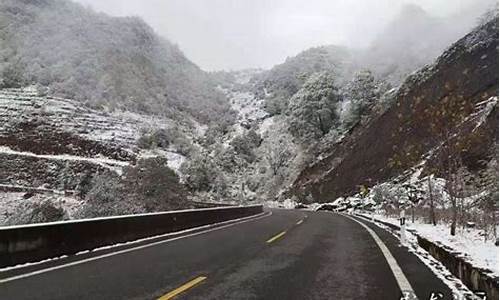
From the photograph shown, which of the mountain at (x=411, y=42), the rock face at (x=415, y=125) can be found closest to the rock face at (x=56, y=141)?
the rock face at (x=415, y=125)

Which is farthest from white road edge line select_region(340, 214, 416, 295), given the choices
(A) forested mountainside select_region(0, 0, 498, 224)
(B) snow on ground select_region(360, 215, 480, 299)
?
(A) forested mountainside select_region(0, 0, 498, 224)

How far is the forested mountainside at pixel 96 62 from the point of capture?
96.6m

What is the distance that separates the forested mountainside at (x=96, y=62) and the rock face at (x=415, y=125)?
5273 cm

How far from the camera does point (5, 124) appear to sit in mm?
72250

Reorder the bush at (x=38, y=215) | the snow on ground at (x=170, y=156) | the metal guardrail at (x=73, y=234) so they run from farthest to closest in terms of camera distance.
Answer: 1. the snow on ground at (x=170, y=156)
2. the bush at (x=38, y=215)
3. the metal guardrail at (x=73, y=234)

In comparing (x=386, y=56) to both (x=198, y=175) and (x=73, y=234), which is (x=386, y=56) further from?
(x=73, y=234)

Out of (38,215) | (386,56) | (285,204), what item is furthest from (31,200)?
(386,56)

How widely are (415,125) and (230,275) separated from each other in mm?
41302

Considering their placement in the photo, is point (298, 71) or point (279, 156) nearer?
point (279, 156)

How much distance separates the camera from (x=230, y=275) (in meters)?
7.98

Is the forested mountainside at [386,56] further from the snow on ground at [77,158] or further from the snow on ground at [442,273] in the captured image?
the snow on ground at [442,273]

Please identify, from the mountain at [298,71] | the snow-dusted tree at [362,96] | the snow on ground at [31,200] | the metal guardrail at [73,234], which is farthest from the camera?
the mountain at [298,71]

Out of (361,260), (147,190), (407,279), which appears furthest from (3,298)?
(147,190)

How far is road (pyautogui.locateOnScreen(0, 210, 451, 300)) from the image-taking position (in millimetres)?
6559
